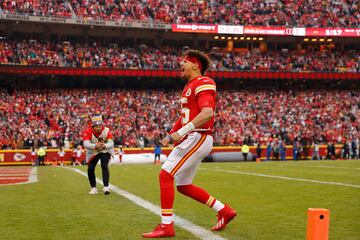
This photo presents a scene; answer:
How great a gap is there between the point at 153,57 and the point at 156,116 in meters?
8.46

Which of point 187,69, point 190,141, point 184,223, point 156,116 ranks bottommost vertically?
point 156,116

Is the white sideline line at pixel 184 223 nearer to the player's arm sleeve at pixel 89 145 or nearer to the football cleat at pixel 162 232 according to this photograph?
the football cleat at pixel 162 232

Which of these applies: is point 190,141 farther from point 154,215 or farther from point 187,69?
point 154,215

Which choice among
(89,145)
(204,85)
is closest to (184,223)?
(204,85)

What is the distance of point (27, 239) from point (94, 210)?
2392mm

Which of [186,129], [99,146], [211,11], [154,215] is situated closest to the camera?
[186,129]

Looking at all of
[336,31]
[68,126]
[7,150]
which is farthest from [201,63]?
[336,31]

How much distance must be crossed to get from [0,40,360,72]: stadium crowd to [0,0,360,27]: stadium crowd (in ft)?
9.70

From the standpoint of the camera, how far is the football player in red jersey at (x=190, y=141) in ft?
17.8

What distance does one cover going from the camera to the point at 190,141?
5609 millimetres

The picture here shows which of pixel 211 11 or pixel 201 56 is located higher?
pixel 211 11

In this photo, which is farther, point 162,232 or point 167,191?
point 167,191

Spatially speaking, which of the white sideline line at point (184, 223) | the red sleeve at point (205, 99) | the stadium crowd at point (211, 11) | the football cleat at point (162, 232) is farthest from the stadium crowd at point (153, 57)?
the football cleat at point (162, 232)

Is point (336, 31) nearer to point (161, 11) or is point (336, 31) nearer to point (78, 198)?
point (161, 11)
